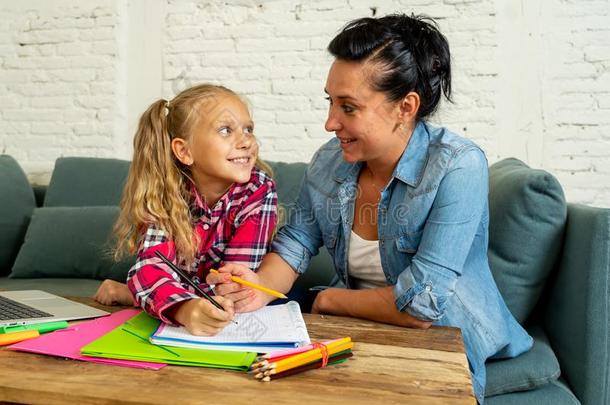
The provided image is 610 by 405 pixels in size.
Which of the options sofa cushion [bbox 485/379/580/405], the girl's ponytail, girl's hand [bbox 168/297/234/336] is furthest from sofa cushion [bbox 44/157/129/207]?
sofa cushion [bbox 485/379/580/405]

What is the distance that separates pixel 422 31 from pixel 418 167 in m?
0.32

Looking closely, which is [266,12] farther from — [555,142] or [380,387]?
[380,387]

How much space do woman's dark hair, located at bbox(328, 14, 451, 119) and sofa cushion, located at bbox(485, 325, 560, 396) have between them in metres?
0.65

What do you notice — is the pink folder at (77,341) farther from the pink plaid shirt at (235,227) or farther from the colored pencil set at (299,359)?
the pink plaid shirt at (235,227)

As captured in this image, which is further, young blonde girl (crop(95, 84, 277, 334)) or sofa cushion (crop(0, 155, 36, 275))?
sofa cushion (crop(0, 155, 36, 275))

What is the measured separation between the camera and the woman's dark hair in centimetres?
146

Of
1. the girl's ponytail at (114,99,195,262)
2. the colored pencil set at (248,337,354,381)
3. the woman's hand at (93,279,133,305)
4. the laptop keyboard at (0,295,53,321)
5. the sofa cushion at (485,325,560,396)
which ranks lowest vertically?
the sofa cushion at (485,325,560,396)

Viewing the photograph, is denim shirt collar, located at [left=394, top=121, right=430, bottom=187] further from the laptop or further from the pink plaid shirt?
the laptop

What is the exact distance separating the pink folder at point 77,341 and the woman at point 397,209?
0.22m

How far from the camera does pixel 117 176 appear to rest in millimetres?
2752

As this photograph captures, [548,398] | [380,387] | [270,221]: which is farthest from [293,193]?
[380,387]

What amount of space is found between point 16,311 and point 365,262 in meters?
0.79

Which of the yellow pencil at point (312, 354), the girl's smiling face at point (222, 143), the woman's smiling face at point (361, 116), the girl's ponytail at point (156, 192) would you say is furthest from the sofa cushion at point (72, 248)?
the yellow pencil at point (312, 354)

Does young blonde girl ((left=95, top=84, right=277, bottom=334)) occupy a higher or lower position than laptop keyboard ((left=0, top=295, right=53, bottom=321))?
higher
